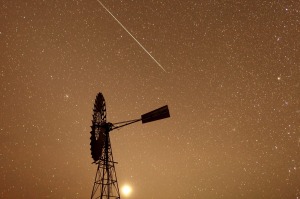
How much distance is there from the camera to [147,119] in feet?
52.7

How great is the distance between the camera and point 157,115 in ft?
51.4

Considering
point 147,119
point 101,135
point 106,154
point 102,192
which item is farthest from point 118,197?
point 147,119

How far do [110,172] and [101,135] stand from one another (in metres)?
2.02

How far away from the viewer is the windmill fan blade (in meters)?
15.3

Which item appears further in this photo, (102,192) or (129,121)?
(129,121)

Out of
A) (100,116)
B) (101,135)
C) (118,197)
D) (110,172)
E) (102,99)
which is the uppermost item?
(102,99)

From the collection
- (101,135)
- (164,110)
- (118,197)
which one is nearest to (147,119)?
(164,110)

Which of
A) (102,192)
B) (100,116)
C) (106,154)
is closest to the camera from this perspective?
(102,192)

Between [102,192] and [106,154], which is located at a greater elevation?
[106,154]

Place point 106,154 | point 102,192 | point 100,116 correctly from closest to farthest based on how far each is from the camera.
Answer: point 102,192
point 106,154
point 100,116

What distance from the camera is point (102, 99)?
17.0 m

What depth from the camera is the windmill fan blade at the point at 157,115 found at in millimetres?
15320

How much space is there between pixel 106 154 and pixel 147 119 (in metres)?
2.96

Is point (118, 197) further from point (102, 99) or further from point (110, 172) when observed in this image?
point (102, 99)
